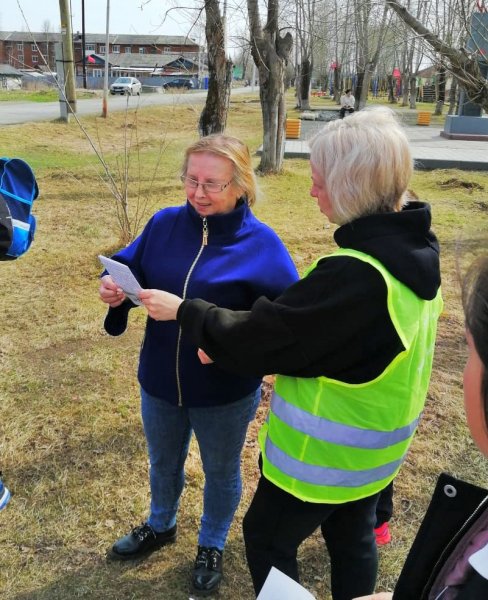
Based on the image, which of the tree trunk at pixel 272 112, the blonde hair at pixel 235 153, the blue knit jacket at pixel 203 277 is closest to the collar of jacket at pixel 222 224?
the blue knit jacket at pixel 203 277

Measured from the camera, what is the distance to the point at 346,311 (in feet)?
4.39

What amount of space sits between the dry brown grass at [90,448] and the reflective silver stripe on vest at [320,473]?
0.62m

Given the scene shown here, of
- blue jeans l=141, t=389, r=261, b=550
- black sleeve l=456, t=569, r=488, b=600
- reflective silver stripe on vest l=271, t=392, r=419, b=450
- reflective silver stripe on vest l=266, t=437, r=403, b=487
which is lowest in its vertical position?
blue jeans l=141, t=389, r=261, b=550

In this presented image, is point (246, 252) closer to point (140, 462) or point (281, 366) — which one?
point (281, 366)

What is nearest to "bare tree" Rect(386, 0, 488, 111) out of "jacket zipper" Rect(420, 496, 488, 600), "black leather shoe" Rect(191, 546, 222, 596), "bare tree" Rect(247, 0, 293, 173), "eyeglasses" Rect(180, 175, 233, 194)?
"eyeglasses" Rect(180, 175, 233, 194)

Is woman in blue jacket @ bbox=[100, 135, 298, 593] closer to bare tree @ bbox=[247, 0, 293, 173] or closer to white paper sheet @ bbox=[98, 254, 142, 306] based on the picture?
white paper sheet @ bbox=[98, 254, 142, 306]

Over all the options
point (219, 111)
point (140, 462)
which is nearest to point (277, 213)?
point (219, 111)

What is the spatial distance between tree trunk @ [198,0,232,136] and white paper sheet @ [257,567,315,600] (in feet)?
19.9

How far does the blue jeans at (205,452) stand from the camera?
6.42 ft

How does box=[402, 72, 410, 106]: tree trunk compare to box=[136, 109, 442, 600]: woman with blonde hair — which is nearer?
box=[136, 109, 442, 600]: woman with blonde hair

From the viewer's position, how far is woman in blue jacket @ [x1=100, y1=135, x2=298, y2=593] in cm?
183

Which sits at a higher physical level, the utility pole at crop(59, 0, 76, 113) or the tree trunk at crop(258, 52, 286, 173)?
the utility pole at crop(59, 0, 76, 113)

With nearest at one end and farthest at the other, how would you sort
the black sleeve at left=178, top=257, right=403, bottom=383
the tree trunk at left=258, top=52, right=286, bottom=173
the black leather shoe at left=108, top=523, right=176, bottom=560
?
the black sleeve at left=178, top=257, right=403, bottom=383 → the black leather shoe at left=108, top=523, right=176, bottom=560 → the tree trunk at left=258, top=52, right=286, bottom=173

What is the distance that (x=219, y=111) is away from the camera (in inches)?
291
